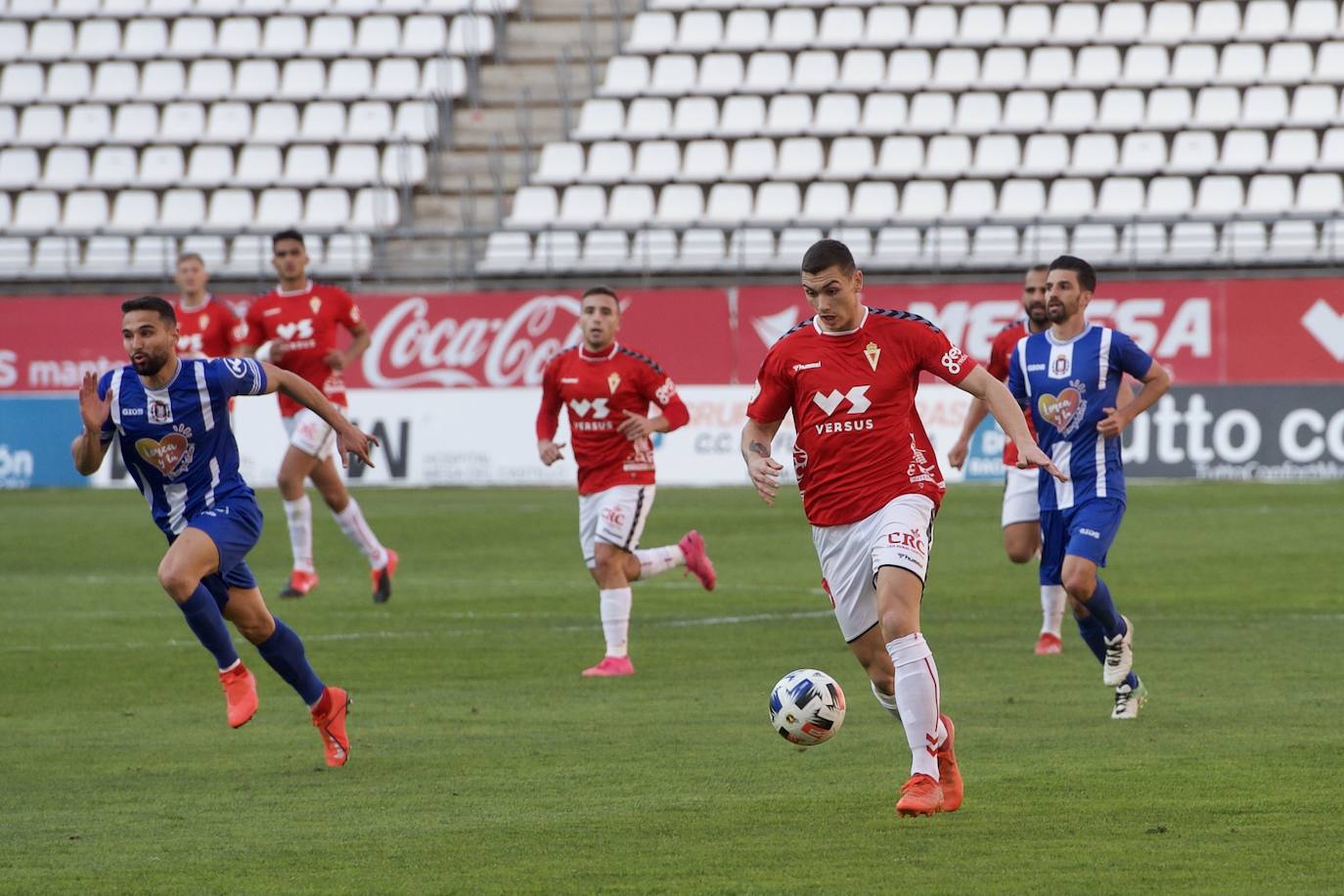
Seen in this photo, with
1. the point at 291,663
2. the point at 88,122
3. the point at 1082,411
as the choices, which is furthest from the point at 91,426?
the point at 88,122

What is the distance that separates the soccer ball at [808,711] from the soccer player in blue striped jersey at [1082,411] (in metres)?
2.60

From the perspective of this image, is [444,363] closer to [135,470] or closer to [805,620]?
[805,620]

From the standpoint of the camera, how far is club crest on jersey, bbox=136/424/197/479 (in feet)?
29.7

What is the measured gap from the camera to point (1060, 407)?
34.4ft

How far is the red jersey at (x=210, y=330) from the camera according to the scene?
16531mm

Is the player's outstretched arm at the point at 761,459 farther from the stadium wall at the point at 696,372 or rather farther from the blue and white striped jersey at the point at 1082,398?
the stadium wall at the point at 696,372

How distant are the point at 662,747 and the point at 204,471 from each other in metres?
2.48

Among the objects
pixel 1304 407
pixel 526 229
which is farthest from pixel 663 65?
pixel 1304 407

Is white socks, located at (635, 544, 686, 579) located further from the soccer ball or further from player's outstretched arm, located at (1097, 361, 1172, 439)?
the soccer ball

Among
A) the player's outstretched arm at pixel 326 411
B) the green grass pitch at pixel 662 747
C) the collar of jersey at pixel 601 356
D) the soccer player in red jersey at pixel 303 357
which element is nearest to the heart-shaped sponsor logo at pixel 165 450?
the player's outstretched arm at pixel 326 411

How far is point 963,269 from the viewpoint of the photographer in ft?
92.1

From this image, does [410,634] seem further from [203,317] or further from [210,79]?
[210,79]

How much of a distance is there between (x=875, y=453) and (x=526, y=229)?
2306 centimetres

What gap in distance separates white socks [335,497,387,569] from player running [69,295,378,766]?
20.9 feet
